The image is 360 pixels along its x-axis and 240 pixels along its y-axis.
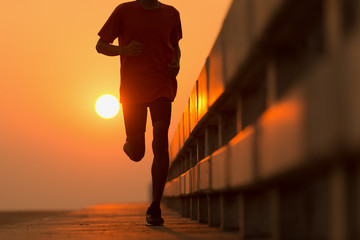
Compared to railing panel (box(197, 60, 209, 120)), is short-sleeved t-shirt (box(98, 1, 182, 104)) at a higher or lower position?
higher

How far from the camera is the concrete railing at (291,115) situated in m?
1.87

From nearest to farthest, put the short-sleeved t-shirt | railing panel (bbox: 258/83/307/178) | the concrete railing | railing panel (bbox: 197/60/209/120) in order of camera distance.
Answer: the concrete railing < railing panel (bbox: 258/83/307/178) < railing panel (bbox: 197/60/209/120) < the short-sleeved t-shirt

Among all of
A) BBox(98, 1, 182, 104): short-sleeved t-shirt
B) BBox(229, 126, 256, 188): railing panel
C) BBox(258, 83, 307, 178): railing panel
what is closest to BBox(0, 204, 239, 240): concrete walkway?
BBox(229, 126, 256, 188): railing panel

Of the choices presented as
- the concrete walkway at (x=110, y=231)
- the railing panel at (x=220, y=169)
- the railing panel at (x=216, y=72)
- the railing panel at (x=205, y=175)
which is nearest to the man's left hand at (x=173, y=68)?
the railing panel at (x=205, y=175)

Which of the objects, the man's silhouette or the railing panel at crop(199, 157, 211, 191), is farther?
the man's silhouette

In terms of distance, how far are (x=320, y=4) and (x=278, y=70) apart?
1.57ft

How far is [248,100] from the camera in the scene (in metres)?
4.04

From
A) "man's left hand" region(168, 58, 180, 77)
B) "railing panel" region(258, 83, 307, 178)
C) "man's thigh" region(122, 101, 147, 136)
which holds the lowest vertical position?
"railing panel" region(258, 83, 307, 178)

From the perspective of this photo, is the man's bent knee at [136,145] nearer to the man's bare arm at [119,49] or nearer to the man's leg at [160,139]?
the man's leg at [160,139]

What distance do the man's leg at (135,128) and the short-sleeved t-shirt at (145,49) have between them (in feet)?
0.31

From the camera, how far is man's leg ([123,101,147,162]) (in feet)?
20.7

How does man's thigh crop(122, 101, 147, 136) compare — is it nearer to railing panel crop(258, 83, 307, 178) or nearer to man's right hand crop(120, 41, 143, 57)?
man's right hand crop(120, 41, 143, 57)

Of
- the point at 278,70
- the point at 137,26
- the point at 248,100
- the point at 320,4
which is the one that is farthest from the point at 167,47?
the point at 320,4

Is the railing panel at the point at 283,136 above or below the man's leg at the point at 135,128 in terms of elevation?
below
